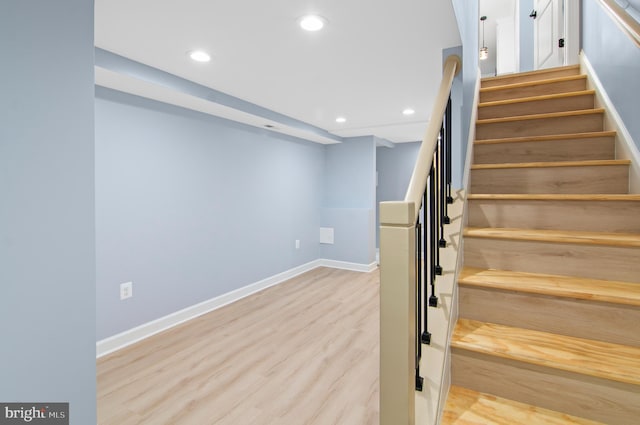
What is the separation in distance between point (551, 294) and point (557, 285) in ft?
0.27

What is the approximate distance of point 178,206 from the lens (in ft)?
10.0

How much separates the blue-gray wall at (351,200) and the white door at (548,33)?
234cm

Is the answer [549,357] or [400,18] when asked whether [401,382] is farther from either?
[400,18]

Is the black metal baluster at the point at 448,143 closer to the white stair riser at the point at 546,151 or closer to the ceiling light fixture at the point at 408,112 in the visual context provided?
the white stair riser at the point at 546,151

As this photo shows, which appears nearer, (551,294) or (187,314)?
(551,294)

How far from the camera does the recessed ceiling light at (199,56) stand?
2.14m

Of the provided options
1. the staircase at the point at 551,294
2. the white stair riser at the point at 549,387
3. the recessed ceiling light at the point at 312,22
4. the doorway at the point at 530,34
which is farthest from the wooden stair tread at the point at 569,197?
the doorway at the point at 530,34

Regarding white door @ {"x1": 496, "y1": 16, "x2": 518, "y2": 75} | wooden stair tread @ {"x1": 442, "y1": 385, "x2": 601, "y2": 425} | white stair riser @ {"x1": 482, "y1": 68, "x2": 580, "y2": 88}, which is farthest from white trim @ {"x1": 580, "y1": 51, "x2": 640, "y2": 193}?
white door @ {"x1": 496, "y1": 16, "x2": 518, "y2": 75}

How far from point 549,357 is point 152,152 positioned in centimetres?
299

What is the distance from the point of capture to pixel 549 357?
1.12 meters

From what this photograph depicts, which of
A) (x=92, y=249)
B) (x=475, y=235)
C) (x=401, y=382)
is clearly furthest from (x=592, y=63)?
(x=92, y=249)

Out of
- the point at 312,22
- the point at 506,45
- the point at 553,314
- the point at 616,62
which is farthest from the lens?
the point at 506,45

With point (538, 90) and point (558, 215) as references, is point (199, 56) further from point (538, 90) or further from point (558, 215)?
point (538, 90)

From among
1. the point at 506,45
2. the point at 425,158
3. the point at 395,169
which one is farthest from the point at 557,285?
the point at 506,45
